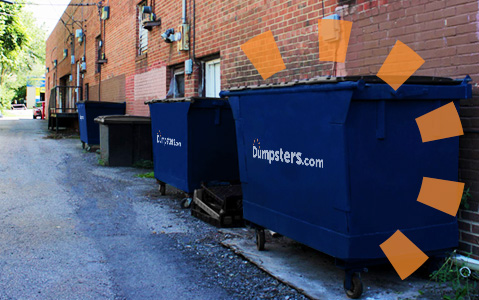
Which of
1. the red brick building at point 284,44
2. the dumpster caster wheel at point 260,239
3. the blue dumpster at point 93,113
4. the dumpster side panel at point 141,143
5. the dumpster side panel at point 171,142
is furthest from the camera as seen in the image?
the blue dumpster at point 93,113

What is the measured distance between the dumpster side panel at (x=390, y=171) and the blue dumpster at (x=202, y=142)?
300cm

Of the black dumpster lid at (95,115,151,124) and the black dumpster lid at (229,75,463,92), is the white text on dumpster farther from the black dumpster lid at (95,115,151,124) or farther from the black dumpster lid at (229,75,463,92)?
the black dumpster lid at (95,115,151,124)

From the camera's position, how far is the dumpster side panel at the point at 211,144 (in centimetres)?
601

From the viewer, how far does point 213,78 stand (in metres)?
9.20

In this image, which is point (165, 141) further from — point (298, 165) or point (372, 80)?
point (372, 80)

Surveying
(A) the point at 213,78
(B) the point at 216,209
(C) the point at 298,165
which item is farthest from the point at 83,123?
(C) the point at 298,165

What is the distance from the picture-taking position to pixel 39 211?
617 cm

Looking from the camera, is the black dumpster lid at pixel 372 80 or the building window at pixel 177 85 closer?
the black dumpster lid at pixel 372 80

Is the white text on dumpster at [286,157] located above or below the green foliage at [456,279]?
above

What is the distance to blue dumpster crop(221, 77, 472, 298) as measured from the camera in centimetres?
319

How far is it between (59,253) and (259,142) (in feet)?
6.93

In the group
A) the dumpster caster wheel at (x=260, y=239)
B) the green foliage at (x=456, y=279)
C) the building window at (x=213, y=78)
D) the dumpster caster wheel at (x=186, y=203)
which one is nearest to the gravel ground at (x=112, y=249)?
the dumpster caster wheel at (x=186, y=203)

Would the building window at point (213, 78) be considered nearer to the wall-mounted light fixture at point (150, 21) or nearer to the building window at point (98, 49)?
the wall-mounted light fixture at point (150, 21)

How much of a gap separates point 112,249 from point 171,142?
219 cm
